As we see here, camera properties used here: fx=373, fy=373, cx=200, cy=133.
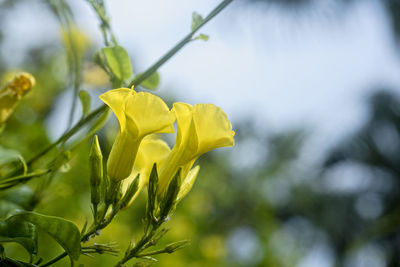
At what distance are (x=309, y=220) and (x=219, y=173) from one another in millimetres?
3296

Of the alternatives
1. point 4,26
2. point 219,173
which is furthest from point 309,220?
point 4,26

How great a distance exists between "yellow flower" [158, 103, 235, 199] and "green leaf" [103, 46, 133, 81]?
81 millimetres

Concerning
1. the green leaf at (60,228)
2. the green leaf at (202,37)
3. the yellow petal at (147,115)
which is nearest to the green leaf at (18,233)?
the green leaf at (60,228)

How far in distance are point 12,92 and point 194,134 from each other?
0.22m

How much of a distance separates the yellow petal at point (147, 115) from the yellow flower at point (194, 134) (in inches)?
0.5

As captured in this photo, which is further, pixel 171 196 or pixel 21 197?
pixel 21 197

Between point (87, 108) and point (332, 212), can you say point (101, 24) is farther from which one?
point (332, 212)

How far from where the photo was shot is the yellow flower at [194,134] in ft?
0.99

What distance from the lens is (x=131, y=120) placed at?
0.30 meters

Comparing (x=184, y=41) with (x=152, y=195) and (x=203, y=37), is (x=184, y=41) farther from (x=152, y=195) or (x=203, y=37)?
(x=152, y=195)

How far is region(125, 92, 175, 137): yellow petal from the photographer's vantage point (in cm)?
29

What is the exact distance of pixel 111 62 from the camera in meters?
0.35

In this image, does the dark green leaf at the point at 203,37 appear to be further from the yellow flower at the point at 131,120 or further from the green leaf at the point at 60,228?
the green leaf at the point at 60,228

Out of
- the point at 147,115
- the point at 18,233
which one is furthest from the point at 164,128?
the point at 18,233
